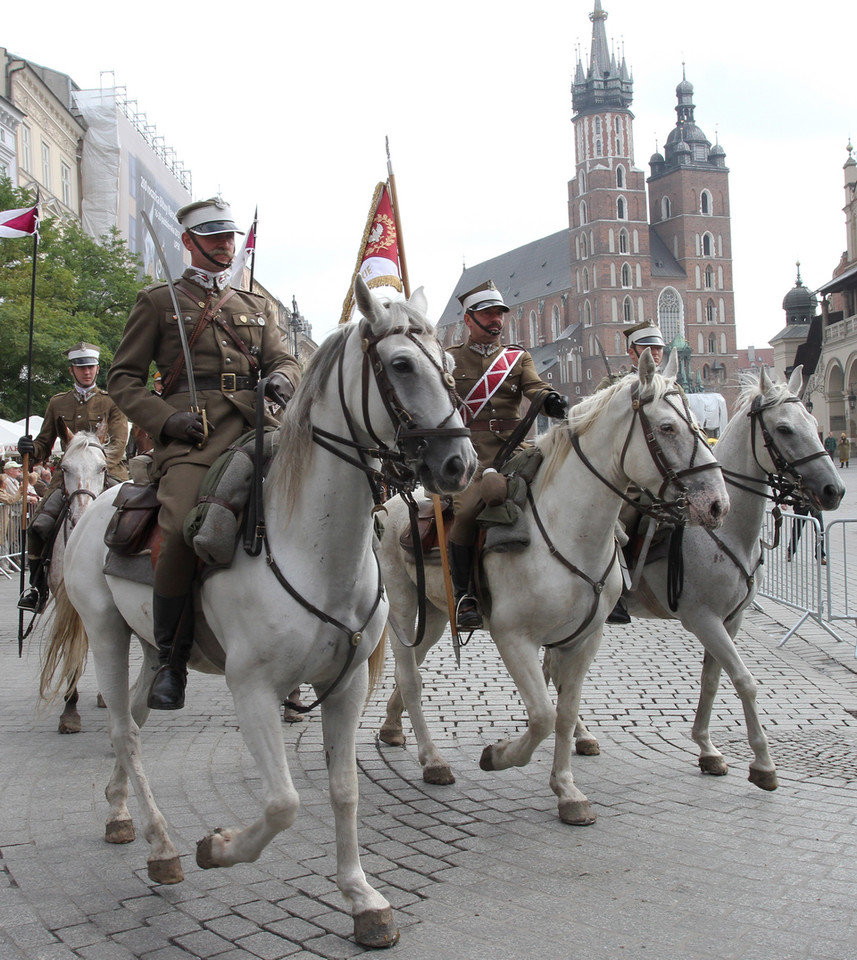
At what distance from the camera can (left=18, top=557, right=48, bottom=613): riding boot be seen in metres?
7.73

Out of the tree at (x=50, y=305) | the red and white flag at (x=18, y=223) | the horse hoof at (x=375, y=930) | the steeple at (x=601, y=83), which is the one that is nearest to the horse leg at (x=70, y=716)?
the horse hoof at (x=375, y=930)

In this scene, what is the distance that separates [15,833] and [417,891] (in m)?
2.07

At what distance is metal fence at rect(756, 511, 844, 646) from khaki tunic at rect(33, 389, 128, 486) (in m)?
6.17

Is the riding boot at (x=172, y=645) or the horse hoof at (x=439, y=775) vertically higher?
the riding boot at (x=172, y=645)

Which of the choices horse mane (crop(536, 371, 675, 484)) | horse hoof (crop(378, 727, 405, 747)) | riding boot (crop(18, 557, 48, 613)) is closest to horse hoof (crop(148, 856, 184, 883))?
horse hoof (crop(378, 727, 405, 747))

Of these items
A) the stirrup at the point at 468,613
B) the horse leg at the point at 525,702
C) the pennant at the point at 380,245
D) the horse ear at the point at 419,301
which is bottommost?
the horse leg at the point at 525,702

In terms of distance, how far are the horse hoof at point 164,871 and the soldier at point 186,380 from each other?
68 cm

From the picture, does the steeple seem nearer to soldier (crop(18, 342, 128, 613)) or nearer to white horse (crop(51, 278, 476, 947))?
soldier (crop(18, 342, 128, 613))

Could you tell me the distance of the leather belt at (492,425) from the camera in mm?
6133

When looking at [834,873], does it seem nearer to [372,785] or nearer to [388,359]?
[372,785]

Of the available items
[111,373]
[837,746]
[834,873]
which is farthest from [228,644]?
[837,746]

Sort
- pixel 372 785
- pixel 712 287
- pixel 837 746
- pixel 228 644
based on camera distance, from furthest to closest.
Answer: pixel 712 287 < pixel 837 746 < pixel 372 785 < pixel 228 644

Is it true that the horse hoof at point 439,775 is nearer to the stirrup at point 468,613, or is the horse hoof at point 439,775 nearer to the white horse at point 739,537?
the stirrup at point 468,613

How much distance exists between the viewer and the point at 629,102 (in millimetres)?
132125
